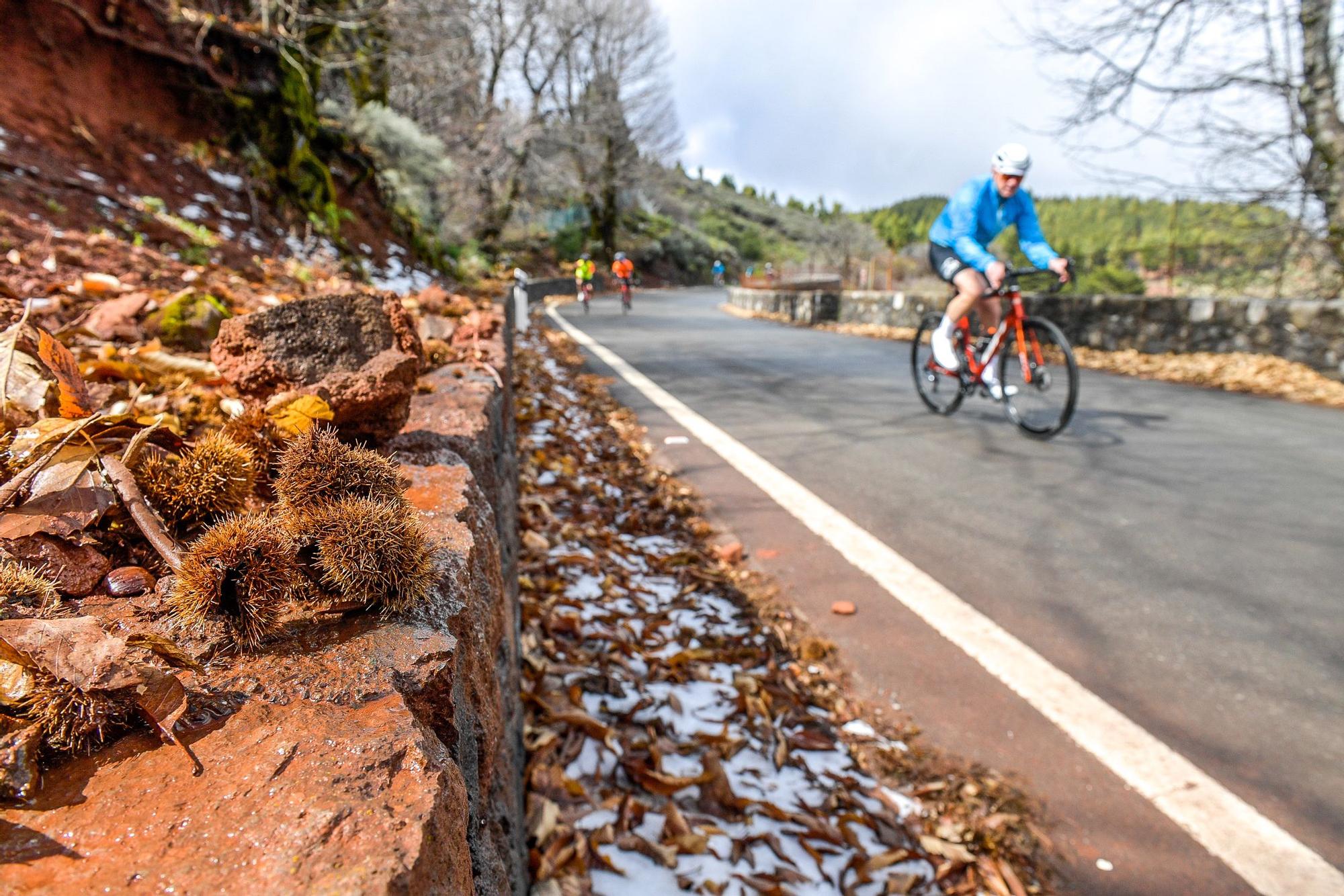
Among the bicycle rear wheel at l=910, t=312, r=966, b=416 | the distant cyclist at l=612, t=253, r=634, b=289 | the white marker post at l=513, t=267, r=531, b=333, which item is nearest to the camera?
the bicycle rear wheel at l=910, t=312, r=966, b=416

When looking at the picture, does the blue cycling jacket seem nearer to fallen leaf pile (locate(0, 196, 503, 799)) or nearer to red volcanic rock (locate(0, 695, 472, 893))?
fallen leaf pile (locate(0, 196, 503, 799))

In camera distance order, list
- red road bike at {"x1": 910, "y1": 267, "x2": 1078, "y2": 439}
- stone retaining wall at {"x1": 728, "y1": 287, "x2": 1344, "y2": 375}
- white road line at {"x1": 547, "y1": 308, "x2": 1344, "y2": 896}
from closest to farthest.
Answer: white road line at {"x1": 547, "y1": 308, "x2": 1344, "y2": 896} → red road bike at {"x1": 910, "y1": 267, "x2": 1078, "y2": 439} → stone retaining wall at {"x1": 728, "y1": 287, "x2": 1344, "y2": 375}

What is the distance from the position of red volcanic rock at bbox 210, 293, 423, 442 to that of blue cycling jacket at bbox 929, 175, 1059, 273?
466cm

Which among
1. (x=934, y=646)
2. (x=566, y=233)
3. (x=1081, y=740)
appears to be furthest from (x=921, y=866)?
(x=566, y=233)

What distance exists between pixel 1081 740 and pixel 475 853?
1848mm

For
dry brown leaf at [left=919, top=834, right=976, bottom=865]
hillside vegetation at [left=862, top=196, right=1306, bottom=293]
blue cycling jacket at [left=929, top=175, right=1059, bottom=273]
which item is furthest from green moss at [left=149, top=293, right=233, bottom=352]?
hillside vegetation at [left=862, top=196, right=1306, bottom=293]

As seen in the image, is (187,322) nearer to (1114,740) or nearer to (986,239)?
(1114,740)

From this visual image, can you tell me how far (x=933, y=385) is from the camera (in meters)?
6.46

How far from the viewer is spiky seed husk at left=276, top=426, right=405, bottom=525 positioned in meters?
1.06

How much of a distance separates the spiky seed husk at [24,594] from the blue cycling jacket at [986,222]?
5442 mm

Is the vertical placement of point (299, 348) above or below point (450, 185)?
below

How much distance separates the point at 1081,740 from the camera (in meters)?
2.08

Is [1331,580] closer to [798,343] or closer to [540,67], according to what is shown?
[798,343]

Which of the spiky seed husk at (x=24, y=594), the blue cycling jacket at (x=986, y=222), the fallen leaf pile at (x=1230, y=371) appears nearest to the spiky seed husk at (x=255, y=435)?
the spiky seed husk at (x=24, y=594)
